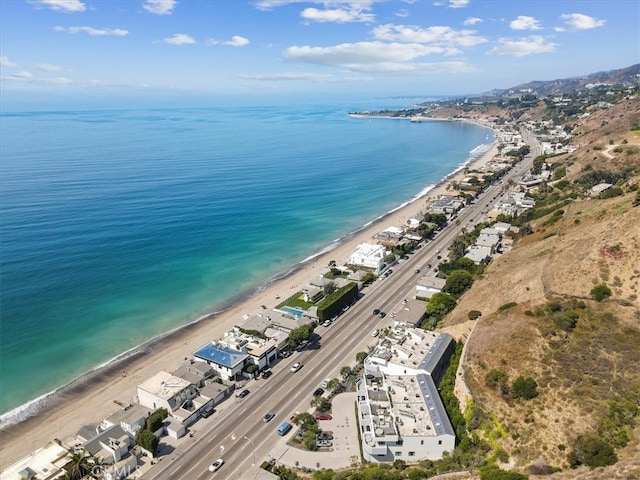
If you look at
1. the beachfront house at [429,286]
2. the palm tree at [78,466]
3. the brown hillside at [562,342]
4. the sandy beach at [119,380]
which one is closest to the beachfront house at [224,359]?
the sandy beach at [119,380]

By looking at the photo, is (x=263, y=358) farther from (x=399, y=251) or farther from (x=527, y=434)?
(x=399, y=251)

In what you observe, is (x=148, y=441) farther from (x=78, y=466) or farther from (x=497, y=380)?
(x=497, y=380)

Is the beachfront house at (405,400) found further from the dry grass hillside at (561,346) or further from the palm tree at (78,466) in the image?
the palm tree at (78,466)

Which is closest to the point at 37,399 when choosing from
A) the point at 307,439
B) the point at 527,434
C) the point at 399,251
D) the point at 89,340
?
the point at 89,340

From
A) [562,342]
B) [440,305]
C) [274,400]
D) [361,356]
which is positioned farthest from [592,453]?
[274,400]

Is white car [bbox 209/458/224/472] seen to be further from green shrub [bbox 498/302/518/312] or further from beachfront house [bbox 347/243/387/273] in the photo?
beachfront house [bbox 347/243/387/273]

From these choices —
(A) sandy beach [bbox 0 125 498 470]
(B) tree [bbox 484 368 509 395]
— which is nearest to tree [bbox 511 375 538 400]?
(B) tree [bbox 484 368 509 395]
